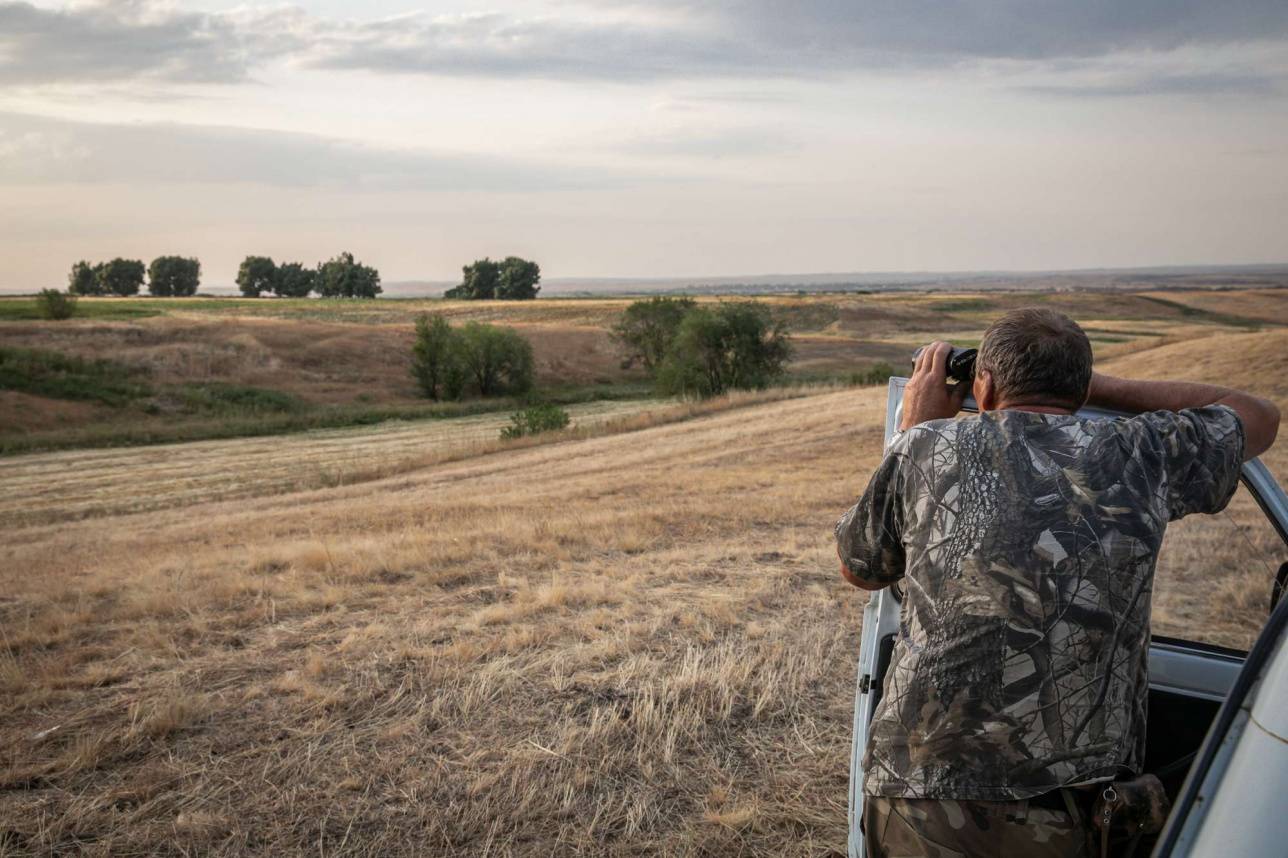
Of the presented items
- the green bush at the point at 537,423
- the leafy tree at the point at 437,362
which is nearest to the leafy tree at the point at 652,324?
the leafy tree at the point at 437,362

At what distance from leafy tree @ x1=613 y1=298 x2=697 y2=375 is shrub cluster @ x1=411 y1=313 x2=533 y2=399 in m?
8.35

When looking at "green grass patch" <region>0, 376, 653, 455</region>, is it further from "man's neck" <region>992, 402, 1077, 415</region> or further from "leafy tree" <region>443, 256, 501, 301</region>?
"leafy tree" <region>443, 256, 501, 301</region>

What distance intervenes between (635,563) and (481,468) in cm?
1621

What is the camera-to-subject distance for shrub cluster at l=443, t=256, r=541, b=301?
164375 mm

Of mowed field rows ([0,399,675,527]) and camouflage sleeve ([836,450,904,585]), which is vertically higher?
camouflage sleeve ([836,450,904,585])

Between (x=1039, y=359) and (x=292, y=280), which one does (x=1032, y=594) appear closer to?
(x=1039, y=359)

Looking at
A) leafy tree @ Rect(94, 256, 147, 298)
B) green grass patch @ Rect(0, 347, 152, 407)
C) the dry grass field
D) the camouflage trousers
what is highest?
leafy tree @ Rect(94, 256, 147, 298)

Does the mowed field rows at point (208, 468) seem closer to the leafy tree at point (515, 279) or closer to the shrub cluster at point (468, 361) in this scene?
the shrub cluster at point (468, 361)

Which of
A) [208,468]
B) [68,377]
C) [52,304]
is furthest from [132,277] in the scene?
[208,468]

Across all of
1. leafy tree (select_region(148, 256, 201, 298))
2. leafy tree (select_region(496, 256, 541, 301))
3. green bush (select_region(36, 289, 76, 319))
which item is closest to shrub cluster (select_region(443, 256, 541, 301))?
leafy tree (select_region(496, 256, 541, 301))

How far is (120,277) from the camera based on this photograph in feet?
524

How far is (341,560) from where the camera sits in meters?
8.32

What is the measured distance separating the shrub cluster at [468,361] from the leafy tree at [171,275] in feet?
408

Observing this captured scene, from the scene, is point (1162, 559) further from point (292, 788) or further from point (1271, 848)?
point (292, 788)
